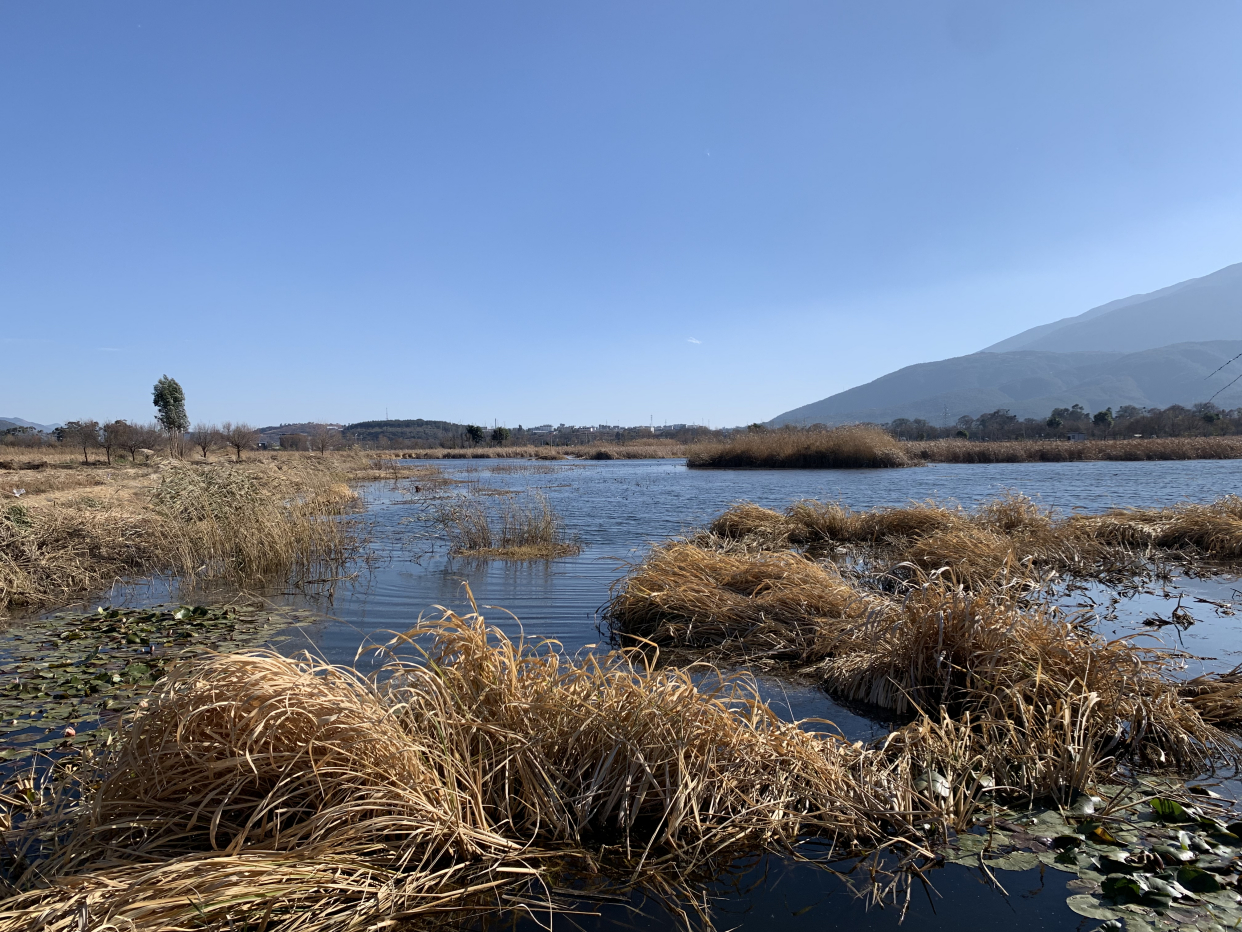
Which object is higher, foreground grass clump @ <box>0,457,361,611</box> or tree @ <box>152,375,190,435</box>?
tree @ <box>152,375,190,435</box>

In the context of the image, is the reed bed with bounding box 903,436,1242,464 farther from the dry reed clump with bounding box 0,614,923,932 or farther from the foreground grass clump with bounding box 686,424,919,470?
the dry reed clump with bounding box 0,614,923,932

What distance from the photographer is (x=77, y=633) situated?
7.01 m

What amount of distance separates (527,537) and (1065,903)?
437 inches

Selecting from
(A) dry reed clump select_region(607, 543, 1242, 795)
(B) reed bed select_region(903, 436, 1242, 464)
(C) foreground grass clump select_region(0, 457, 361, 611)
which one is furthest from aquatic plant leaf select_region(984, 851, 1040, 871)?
(B) reed bed select_region(903, 436, 1242, 464)

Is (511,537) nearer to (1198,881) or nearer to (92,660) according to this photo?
(92,660)

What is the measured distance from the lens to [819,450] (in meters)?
38.2

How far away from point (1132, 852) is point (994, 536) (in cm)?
735

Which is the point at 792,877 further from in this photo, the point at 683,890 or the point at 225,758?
the point at 225,758

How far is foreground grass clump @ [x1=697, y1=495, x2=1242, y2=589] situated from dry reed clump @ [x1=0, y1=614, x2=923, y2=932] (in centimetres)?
590

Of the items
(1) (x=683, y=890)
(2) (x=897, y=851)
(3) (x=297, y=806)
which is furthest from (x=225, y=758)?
(2) (x=897, y=851)

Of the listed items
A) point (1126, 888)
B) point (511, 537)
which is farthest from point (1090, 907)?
point (511, 537)

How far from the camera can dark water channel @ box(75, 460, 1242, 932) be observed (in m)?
2.80

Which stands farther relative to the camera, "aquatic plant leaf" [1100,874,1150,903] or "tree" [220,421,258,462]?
"tree" [220,421,258,462]

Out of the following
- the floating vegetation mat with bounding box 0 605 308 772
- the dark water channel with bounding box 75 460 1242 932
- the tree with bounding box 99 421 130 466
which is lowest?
the dark water channel with bounding box 75 460 1242 932
